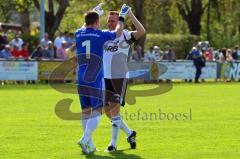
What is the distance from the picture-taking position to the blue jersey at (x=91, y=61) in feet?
36.1

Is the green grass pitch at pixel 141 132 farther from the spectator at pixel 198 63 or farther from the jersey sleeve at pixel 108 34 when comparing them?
the spectator at pixel 198 63

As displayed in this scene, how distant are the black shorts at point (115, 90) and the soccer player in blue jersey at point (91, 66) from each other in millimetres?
467

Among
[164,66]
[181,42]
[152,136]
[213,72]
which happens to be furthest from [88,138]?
[181,42]

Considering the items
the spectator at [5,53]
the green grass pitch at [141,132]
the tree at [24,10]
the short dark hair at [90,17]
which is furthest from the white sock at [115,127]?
the tree at [24,10]

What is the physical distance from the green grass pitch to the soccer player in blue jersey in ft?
1.70

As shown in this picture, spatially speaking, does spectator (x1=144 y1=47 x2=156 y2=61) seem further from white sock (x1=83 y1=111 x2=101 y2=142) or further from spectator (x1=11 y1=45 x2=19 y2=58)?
white sock (x1=83 y1=111 x2=101 y2=142)

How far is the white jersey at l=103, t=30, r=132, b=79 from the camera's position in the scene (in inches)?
458

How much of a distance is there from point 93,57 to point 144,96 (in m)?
13.8

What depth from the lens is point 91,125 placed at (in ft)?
36.2

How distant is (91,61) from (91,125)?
1.03 metres

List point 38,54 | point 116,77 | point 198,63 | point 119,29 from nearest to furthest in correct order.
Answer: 1. point 119,29
2. point 116,77
3. point 38,54
4. point 198,63

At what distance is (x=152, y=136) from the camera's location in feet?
43.3

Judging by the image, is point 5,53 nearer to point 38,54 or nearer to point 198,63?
point 38,54

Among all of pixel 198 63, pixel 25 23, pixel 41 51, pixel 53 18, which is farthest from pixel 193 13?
pixel 41 51
